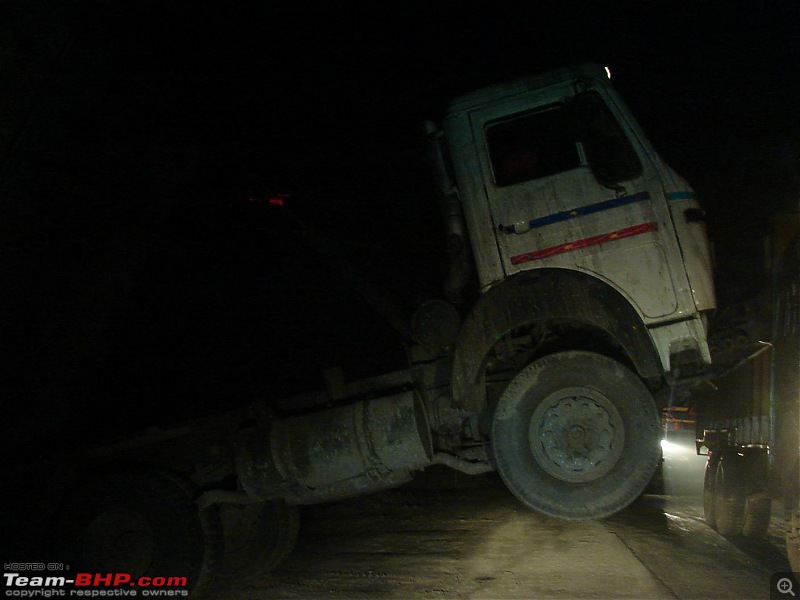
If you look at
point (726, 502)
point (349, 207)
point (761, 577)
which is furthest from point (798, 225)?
point (349, 207)

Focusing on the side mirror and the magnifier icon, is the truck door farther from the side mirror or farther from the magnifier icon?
the magnifier icon

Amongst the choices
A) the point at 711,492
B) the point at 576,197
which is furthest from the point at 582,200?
the point at 711,492

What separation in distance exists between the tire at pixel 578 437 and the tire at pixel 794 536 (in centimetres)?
125

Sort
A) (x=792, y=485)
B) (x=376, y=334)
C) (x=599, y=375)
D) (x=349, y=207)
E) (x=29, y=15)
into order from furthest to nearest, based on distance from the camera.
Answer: (x=349, y=207), (x=29, y=15), (x=376, y=334), (x=792, y=485), (x=599, y=375)

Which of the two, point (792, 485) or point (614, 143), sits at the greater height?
point (614, 143)

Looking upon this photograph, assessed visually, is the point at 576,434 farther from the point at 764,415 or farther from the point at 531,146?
the point at 764,415

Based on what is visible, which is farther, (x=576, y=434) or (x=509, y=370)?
(x=509, y=370)

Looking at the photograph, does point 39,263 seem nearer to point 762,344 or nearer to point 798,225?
point 762,344

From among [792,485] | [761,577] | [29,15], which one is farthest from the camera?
[29,15]

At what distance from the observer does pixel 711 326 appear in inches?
150

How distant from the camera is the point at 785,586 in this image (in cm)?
379

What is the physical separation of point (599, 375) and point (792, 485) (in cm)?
168

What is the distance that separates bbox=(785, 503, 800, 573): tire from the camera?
12.6 feet

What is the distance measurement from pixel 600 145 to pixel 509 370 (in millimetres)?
1687
